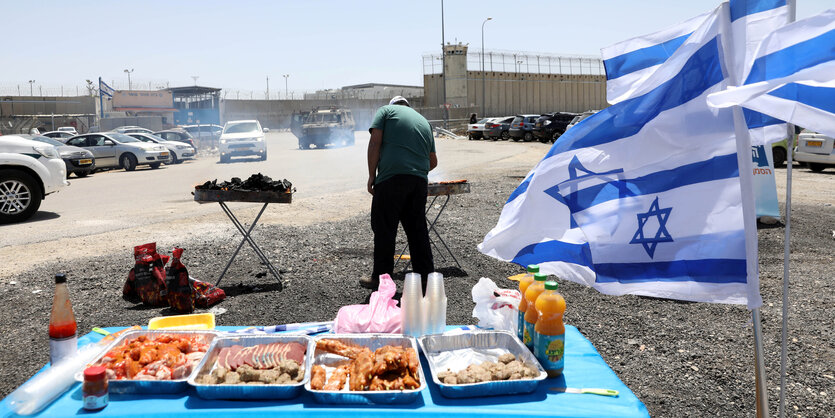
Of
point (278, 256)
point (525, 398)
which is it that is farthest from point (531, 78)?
point (525, 398)

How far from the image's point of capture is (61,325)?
2.75 meters

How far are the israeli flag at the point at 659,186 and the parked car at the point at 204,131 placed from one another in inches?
1546

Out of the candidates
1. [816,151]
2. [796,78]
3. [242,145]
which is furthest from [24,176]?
[816,151]

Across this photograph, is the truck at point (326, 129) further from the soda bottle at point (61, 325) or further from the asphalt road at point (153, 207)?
the soda bottle at point (61, 325)

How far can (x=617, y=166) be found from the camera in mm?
2988

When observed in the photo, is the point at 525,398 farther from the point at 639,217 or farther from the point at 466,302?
the point at 466,302

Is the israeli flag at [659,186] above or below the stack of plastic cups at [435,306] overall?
above

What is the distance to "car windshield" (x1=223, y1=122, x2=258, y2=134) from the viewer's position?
88.4 feet

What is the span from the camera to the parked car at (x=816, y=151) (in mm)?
18188

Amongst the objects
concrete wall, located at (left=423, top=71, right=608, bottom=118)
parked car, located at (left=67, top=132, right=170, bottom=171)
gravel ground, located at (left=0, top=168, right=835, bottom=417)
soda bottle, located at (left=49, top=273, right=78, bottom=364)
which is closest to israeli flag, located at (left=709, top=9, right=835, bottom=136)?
gravel ground, located at (left=0, top=168, right=835, bottom=417)

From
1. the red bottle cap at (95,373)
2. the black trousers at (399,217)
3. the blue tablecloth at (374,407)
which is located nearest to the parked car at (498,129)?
the black trousers at (399,217)

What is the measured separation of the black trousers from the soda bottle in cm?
316

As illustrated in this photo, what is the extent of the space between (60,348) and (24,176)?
34.1ft

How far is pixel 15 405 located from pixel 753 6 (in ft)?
11.2
